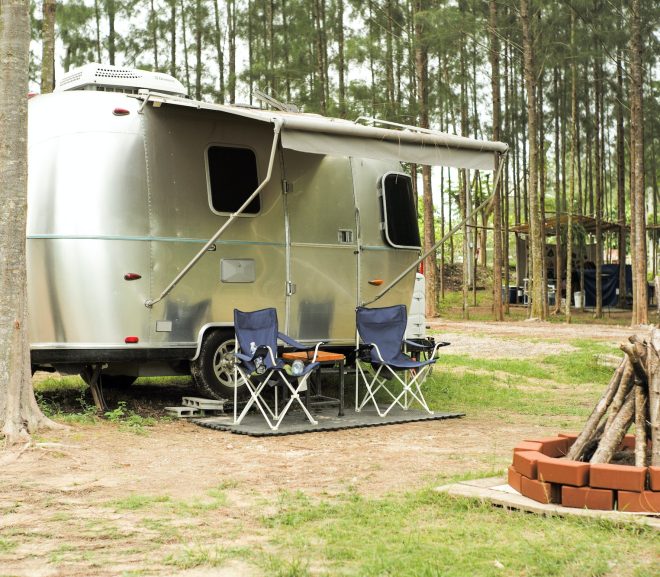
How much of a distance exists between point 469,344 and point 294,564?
11486 millimetres

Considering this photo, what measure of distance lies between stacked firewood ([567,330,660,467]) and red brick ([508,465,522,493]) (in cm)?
35

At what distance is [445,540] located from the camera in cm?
413

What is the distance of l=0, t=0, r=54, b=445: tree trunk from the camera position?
682 cm

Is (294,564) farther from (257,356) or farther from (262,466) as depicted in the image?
(257,356)

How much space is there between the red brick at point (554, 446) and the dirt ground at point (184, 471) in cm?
68

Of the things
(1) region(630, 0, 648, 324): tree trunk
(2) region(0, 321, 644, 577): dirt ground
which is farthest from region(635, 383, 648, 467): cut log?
(1) region(630, 0, 648, 324): tree trunk

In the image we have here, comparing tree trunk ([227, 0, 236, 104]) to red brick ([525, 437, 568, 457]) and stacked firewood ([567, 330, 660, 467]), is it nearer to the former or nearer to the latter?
red brick ([525, 437, 568, 457])

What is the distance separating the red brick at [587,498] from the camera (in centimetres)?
454

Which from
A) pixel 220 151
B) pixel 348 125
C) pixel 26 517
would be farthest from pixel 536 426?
pixel 26 517

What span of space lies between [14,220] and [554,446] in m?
4.05

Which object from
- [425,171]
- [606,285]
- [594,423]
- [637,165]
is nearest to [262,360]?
[594,423]

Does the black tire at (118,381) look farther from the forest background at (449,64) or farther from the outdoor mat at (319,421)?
the forest background at (449,64)

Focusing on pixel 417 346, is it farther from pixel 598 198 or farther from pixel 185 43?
pixel 185 43

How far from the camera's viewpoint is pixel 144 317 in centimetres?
803
